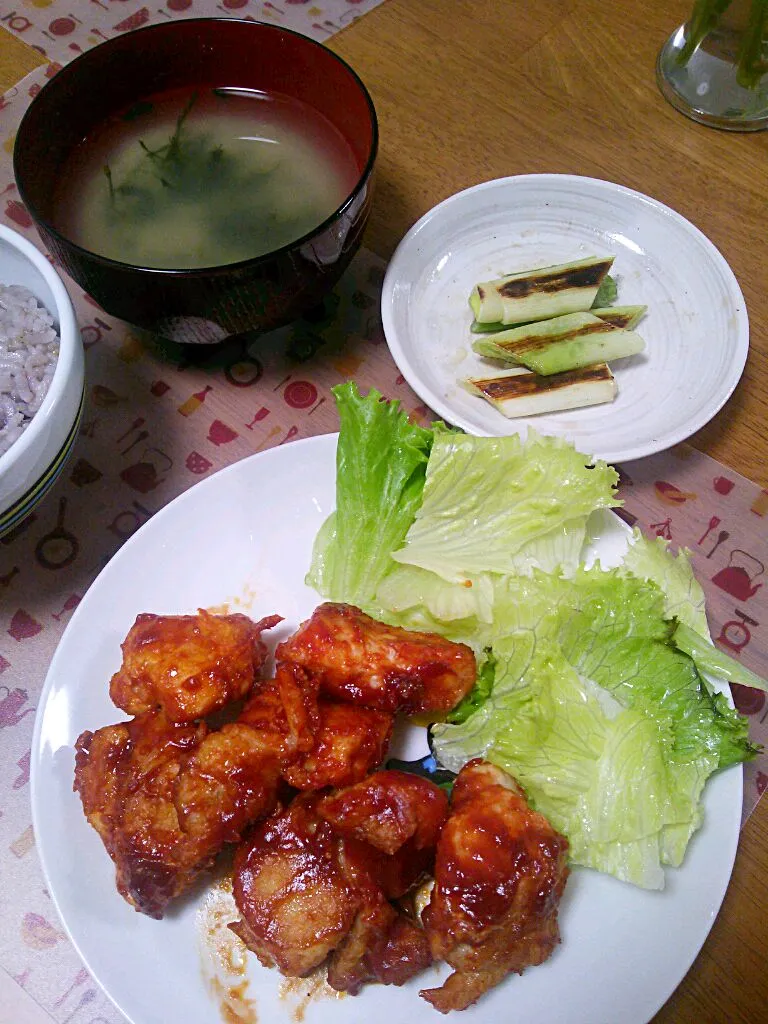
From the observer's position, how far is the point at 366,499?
6.20 ft

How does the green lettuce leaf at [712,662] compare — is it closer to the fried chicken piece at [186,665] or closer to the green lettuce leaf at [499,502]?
the green lettuce leaf at [499,502]

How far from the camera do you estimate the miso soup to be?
2119 millimetres

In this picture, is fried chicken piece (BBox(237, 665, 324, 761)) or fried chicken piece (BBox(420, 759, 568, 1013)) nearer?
fried chicken piece (BBox(420, 759, 568, 1013))

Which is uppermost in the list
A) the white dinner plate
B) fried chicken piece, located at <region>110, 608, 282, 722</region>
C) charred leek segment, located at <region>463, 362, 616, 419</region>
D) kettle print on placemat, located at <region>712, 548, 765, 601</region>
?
charred leek segment, located at <region>463, 362, 616, 419</region>

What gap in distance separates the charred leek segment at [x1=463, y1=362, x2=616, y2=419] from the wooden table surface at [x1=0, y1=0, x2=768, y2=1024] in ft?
1.10

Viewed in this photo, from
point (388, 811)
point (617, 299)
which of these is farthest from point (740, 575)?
point (388, 811)

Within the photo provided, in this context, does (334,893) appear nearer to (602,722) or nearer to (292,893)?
(292,893)

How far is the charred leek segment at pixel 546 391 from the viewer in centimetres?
213

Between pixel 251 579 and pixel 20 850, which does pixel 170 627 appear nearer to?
pixel 251 579

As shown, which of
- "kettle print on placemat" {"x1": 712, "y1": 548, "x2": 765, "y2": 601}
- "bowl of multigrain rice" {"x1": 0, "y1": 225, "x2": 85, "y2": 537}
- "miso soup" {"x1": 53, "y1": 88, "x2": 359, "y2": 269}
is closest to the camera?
"bowl of multigrain rice" {"x1": 0, "y1": 225, "x2": 85, "y2": 537}

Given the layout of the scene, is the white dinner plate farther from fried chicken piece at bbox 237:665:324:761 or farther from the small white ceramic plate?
the small white ceramic plate

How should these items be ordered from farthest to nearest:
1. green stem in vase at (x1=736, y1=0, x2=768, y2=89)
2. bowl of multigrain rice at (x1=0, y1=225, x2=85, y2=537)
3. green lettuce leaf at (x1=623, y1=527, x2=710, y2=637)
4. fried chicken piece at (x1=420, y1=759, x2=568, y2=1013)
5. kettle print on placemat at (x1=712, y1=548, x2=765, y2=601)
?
green stem in vase at (x1=736, y1=0, x2=768, y2=89) → kettle print on placemat at (x1=712, y1=548, x2=765, y2=601) → green lettuce leaf at (x1=623, y1=527, x2=710, y2=637) → bowl of multigrain rice at (x1=0, y1=225, x2=85, y2=537) → fried chicken piece at (x1=420, y1=759, x2=568, y2=1013)

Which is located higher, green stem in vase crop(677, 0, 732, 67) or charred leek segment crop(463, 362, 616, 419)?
green stem in vase crop(677, 0, 732, 67)

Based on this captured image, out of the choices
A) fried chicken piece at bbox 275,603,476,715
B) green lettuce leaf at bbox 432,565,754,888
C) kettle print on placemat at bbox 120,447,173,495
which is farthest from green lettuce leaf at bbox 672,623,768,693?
kettle print on placemat at bbox 120,447,173,495
